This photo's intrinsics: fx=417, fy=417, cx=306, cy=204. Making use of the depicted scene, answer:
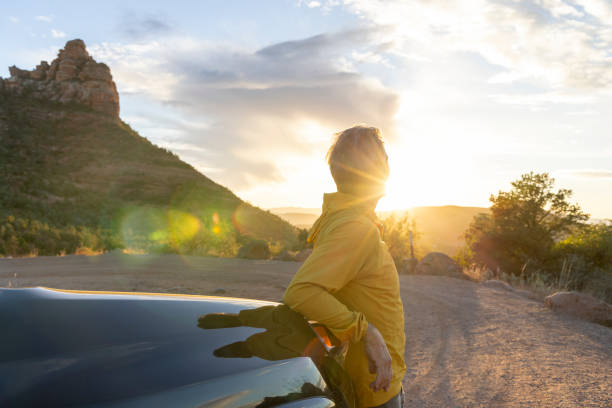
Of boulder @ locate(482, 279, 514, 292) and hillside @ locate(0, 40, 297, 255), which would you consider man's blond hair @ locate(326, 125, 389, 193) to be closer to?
boulder @ locate(482, 279, 514, 292)

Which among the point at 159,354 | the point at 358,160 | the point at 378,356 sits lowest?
the point at 378,356

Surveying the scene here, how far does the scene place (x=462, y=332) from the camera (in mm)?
6508

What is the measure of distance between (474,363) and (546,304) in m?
3.76

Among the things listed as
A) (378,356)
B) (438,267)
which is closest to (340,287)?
(378,356)

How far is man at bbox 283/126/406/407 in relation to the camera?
1717 mm

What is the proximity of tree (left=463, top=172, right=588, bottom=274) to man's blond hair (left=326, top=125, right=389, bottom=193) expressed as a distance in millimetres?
13188

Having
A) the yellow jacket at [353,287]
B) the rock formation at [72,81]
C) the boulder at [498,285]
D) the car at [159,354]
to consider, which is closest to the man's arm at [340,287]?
the yellow jacket at [353,287]

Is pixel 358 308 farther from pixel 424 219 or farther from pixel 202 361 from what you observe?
pixel 424 219

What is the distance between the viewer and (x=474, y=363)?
514cm

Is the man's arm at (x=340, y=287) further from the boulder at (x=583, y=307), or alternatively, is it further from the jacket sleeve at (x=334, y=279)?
the boulder at (x=583, y=307)

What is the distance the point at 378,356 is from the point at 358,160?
34.6 inches

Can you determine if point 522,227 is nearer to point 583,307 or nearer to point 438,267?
point 438,267

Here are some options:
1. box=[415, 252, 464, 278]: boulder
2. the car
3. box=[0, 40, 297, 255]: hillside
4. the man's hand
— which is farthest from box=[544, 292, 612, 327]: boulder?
box=[0, 40, 297, 255]: hillside

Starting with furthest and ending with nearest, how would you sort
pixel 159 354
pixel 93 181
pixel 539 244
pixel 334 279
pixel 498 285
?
pixel 93 181
pixel 539 244
pixel 498 285
pixel 334 279
pixel 159 354
